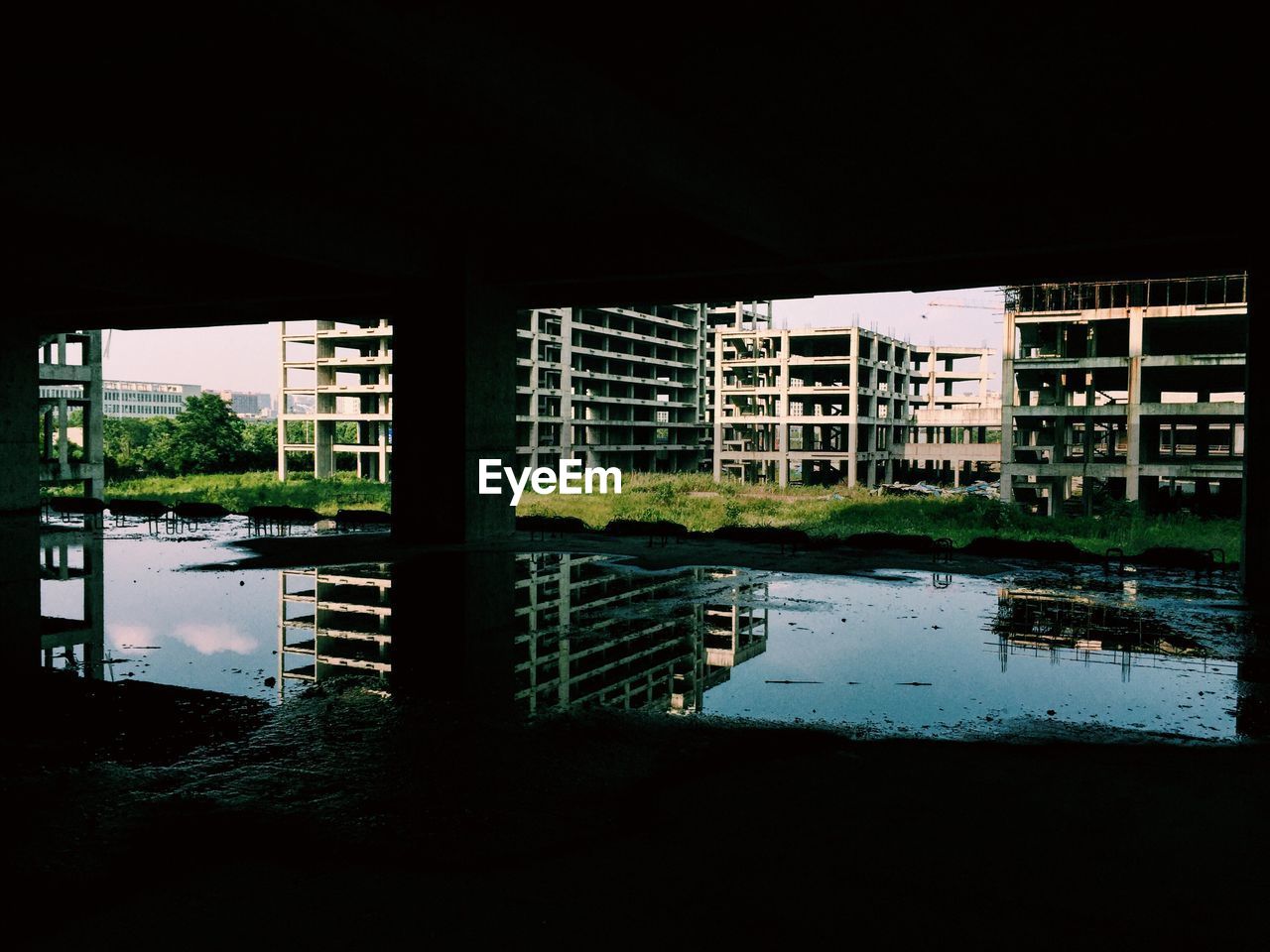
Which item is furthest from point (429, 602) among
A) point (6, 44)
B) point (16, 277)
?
point (16, 277)

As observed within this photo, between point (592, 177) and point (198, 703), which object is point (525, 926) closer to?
point (198, 703)

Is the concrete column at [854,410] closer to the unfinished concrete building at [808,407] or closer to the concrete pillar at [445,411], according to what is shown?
the unfinished concrete building at [808,407]

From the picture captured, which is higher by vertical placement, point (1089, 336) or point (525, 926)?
point (1089, 336)

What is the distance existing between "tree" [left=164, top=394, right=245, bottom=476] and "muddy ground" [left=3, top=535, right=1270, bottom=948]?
8323cm

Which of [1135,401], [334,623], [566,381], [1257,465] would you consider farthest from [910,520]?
[566,381]

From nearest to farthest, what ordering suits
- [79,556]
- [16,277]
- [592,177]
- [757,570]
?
[592,177] < [757,570] < [79,556] < [16,277]

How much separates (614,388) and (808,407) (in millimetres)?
23039

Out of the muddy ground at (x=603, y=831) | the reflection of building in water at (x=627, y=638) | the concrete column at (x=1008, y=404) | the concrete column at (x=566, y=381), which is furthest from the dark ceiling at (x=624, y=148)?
the concrete column at (x=566, y=381)

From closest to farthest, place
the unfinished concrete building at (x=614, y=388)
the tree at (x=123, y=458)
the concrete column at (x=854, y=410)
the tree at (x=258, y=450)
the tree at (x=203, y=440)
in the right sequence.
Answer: the tree at (x=123, y=458)
the unfinished concrete building at (x=614, y=388)
the tree at (x=203, y=440)
the tree at (x=258, y=450)
the concrete column at (x=854, y=410)

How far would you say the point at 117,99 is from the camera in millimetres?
12664

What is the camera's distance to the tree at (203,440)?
274 ft

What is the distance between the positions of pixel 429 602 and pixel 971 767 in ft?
29.9

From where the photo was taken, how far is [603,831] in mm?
5949

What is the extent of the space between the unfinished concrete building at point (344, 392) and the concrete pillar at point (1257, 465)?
7076cm
